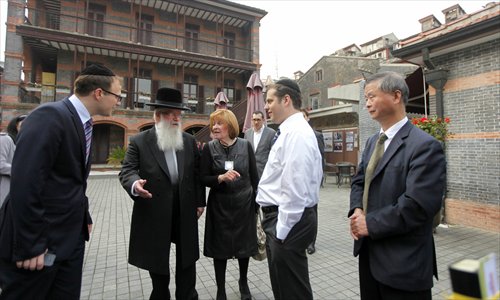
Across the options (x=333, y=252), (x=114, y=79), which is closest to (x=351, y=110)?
(x=333, y=252)

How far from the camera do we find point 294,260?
1.98 metres

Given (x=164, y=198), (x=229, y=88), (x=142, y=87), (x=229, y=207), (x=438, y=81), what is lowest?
(x=229, y=207)

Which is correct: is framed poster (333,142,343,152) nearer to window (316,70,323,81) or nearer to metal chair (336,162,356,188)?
metal chair (336,162,356,188)

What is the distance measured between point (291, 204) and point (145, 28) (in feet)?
72.3

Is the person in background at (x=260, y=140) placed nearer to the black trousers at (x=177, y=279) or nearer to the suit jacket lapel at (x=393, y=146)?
the black trousers at (x=177, y=279)

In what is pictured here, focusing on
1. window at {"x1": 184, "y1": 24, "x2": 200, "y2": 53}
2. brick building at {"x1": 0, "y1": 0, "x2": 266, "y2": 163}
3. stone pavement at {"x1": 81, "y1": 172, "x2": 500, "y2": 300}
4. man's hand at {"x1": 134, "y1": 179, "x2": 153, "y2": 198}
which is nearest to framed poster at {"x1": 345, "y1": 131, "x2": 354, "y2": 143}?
brick building at {"x1": 0, "y1": 0, "x2": 266, "y2": 163}

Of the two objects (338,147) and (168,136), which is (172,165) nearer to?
(168,136)

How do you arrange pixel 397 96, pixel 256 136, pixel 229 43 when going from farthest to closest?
1. pixel 229 43
2. pixel 256 136
3. pixel 397 96

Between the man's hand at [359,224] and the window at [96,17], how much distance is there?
71.0 ft

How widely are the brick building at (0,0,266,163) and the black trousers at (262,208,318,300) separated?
15.1m

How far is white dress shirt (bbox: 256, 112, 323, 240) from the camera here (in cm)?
196

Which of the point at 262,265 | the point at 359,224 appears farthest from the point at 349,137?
the point at 359,224

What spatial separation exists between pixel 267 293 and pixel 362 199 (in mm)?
1945

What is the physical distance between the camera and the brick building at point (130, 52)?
53.4 ft
